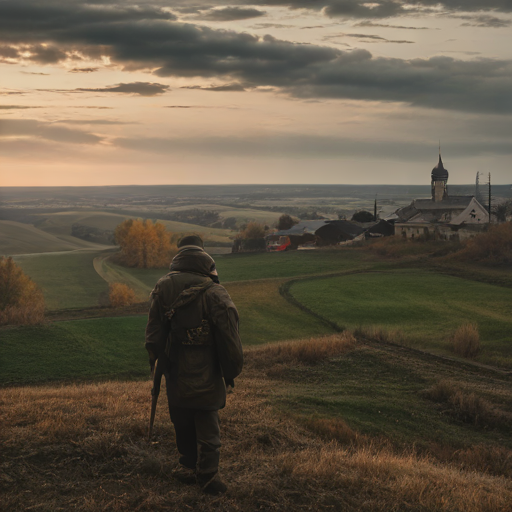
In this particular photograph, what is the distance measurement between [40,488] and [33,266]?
68.5m

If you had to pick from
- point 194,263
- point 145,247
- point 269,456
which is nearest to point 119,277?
point 145,247

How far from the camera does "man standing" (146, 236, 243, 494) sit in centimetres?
679

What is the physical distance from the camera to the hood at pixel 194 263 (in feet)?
23.6

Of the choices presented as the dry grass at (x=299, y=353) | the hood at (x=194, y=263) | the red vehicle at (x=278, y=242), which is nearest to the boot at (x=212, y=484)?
the hood at (x=194, y=263)

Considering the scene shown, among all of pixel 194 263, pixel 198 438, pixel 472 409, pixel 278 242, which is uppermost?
pixel 194 263

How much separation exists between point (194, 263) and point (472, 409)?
10.1 meters

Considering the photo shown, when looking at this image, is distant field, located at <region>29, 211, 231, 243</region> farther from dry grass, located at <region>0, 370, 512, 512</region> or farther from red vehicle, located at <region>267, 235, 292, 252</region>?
dry grass, located at <region>0, 370, 512, 512</region>

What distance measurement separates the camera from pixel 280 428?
968 cm

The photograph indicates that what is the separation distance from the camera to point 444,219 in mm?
94375

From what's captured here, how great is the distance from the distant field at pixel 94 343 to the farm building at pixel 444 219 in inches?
1729

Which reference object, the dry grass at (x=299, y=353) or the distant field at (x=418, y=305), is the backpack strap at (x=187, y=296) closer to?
the dry grass at (x=299, y=353)

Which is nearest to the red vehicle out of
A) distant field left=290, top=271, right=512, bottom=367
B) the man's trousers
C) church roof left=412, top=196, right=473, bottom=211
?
church roof left=412, top=196, right=473, bottom=211

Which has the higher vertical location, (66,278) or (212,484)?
(212,484)

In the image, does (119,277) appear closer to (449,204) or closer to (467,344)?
(467,344)
